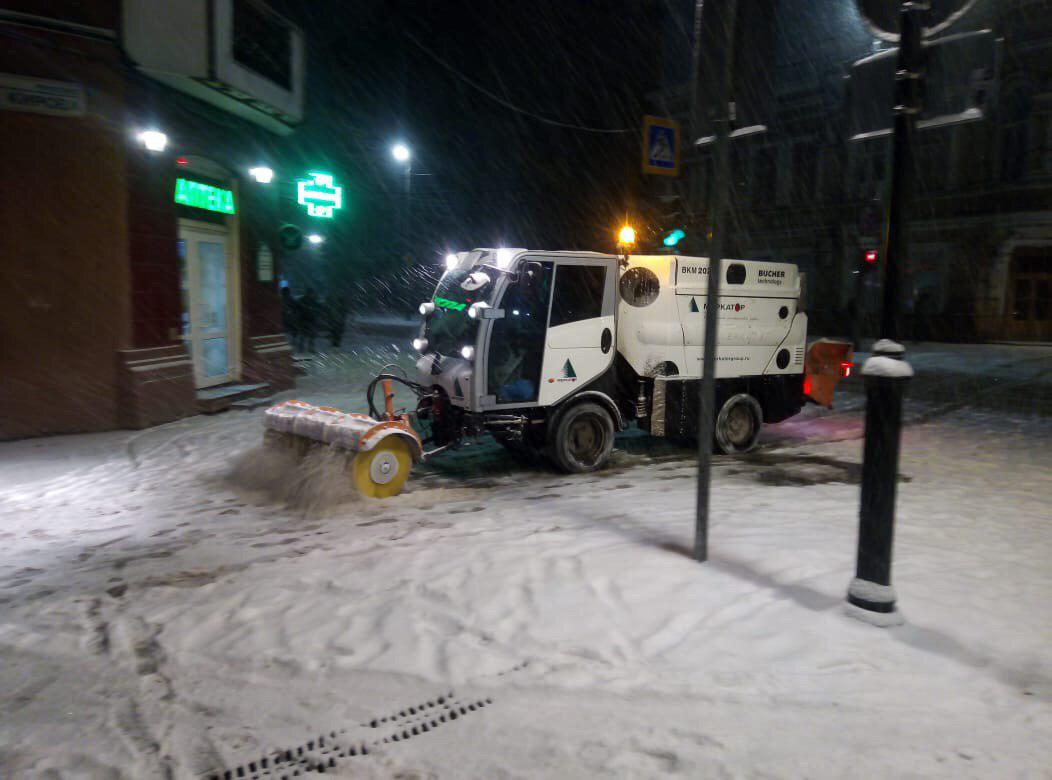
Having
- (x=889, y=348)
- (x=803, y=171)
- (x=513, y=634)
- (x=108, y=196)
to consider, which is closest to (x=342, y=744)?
(x=513, y=634)

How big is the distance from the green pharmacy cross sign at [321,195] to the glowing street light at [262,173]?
4.09 metres

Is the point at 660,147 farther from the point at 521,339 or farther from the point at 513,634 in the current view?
the point at 513,634

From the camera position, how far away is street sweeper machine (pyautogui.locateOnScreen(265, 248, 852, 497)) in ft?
24.2

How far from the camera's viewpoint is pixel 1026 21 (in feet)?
82.7

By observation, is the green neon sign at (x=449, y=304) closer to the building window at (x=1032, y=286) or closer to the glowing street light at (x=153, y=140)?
the glowing street light at (x=153, y=140)

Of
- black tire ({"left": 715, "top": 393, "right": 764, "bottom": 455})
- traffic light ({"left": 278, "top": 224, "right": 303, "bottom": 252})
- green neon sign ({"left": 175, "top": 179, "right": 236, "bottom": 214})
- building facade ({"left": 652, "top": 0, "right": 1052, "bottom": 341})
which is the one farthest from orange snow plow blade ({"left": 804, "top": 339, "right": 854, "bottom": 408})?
building facade ({"left": 652, "top": 0, "right": 1052, "bottom": 341})

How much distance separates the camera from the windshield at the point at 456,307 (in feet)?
24.8

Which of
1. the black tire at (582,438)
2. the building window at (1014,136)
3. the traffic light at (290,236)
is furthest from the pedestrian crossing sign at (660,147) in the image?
the building window at (1014,136)

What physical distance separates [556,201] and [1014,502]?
3391cm

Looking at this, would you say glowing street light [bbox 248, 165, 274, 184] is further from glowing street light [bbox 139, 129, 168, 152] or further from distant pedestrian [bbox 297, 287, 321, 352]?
distant pedestrian [bbox 297, 287, 321, 352]

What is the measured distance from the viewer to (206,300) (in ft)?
40.6

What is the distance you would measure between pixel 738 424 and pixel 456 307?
3.88 meters

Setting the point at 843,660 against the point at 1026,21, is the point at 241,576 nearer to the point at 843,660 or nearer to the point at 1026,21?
the point at 843,660

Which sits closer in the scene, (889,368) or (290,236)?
(889,368)
